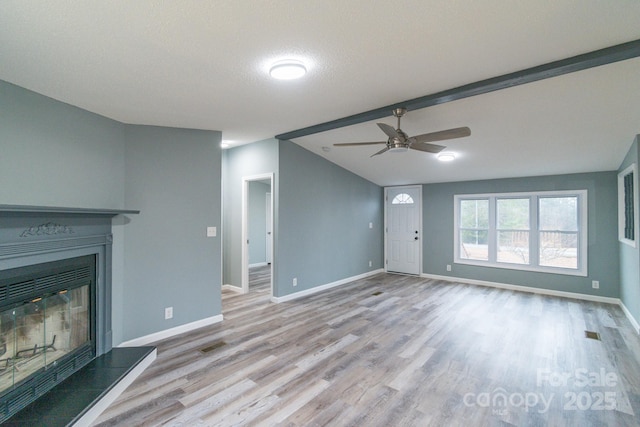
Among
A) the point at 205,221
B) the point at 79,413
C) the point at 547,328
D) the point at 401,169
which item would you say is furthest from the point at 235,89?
the point at 547,328

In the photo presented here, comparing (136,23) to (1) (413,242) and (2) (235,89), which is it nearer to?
(2) (235,89)

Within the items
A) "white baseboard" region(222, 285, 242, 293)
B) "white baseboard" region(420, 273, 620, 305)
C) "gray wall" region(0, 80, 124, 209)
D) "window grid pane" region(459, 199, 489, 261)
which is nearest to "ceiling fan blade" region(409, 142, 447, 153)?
"gray wall" region(0, 80, 124, 209)

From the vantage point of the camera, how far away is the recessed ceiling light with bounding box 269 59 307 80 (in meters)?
2.19

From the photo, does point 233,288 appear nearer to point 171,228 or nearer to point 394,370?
point 171,228

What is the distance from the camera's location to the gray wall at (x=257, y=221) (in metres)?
A: 7.86

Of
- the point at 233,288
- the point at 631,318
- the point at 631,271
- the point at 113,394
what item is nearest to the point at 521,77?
the point at 631,271

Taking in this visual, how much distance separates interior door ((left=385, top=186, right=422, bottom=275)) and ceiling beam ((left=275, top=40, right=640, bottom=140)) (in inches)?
153

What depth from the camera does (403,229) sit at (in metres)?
7.12

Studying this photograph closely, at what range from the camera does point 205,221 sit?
151 inches

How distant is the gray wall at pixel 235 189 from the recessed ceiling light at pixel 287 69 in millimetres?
2584

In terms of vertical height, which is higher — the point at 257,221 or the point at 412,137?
the point at 412,137

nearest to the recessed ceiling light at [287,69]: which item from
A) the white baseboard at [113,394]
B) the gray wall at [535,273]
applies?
the white baseboard at [113,394]

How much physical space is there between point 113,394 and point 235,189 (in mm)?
3578

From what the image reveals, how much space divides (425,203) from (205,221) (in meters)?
4.94
